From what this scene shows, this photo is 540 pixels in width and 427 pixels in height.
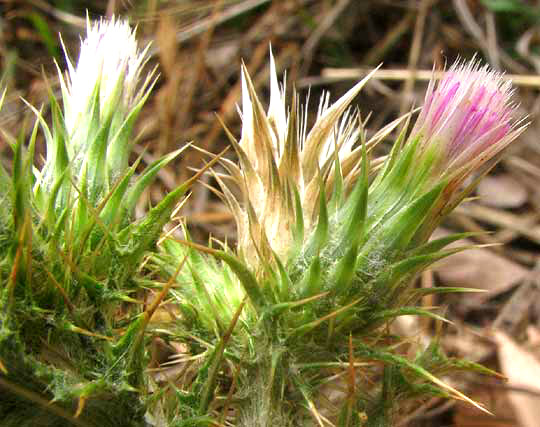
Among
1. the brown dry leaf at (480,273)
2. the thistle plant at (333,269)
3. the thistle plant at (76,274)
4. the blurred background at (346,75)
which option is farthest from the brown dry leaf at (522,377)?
the thistle plant at (76,274)

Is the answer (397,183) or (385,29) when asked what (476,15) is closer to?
(385,29)

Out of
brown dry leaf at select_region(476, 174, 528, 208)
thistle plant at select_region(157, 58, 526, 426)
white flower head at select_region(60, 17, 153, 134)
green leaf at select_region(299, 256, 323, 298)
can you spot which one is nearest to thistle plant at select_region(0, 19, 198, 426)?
white flower head at select_region(60, 17, 153, 134)

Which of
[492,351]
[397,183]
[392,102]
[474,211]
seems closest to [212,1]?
[392,102]

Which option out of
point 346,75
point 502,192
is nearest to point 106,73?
point 346,75

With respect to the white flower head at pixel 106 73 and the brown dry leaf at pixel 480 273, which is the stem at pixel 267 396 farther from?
the brown dry leaf at pixel 480 273

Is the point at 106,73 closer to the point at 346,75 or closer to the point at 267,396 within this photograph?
the point at 267,396

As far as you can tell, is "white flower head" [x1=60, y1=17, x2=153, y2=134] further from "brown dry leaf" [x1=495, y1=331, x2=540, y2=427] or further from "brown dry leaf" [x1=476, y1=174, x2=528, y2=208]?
"brown dry leaf" [x1=476, y1=174, x2=528, y2=208]
